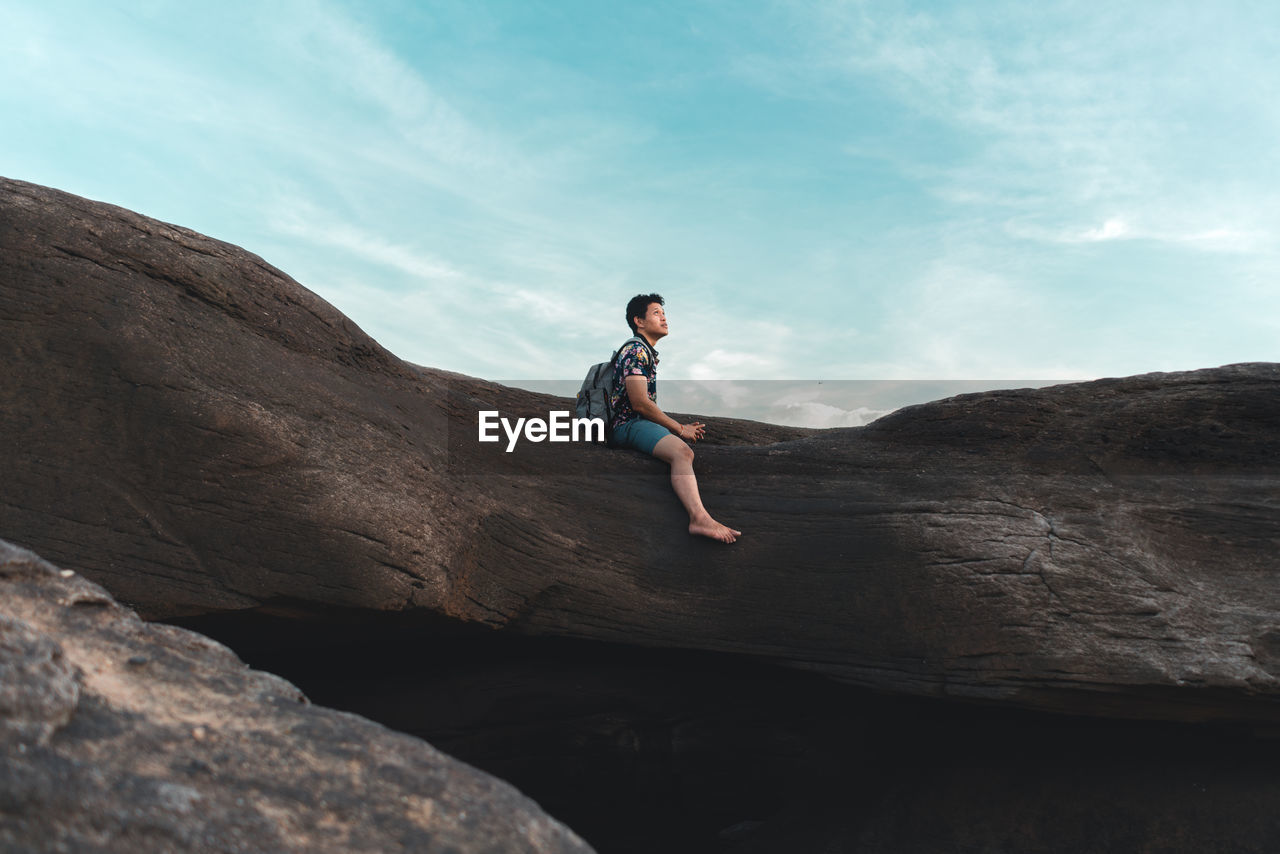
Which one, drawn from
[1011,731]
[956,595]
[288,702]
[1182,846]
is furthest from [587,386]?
[1182,846]

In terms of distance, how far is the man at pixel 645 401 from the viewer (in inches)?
336

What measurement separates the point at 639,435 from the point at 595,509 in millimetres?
1028

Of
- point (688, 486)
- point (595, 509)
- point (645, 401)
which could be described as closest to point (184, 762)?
point (595, 509)

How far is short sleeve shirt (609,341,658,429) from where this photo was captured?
8.70 metres

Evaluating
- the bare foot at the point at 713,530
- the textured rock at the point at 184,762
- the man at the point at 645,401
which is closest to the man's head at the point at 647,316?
the man at the point at 645,401

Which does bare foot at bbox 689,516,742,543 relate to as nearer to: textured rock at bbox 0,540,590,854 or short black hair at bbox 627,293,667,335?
short black hair at bbox 627,293,667,335

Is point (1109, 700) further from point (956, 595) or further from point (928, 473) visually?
point (928, 473)

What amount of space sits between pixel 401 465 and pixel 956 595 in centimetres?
449

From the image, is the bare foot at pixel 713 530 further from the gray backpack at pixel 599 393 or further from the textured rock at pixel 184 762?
the textured rock at pixel 184 762

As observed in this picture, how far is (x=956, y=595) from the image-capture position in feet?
24.2

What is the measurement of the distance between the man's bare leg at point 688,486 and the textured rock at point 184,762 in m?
4.20

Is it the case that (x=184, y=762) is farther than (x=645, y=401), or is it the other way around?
(x=645, y=401)

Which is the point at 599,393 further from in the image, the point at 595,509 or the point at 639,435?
the point at 595,509

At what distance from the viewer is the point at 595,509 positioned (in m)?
8.09
